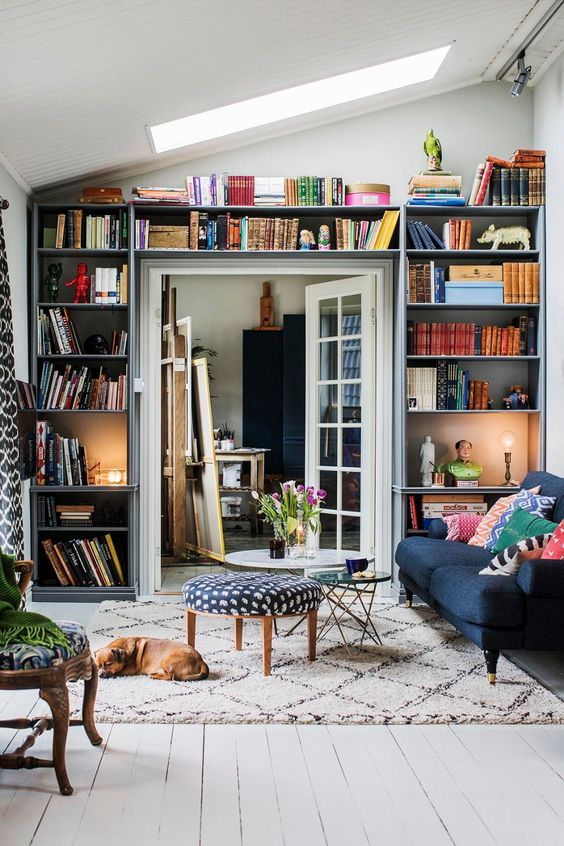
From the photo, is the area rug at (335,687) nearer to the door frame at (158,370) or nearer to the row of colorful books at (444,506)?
the row of colorful books at (444,506)

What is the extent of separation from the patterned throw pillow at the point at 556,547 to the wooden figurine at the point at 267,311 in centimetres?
575

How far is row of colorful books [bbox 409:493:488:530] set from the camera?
21.1ft

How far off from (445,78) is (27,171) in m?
2.85

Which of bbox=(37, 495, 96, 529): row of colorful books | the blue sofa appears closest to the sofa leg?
the blue sofa

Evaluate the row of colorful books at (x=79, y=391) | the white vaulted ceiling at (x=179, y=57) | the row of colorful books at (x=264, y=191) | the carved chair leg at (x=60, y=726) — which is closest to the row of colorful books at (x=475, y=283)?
the row of colorful books at (x=264, y=191)

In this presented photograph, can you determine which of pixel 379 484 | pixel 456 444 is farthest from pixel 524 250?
pixel 379 484

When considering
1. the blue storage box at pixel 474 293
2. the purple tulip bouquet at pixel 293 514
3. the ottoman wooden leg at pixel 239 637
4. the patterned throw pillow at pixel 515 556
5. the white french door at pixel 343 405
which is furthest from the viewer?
the white french door at pixel 343 405

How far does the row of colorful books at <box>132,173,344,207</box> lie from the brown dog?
319cm

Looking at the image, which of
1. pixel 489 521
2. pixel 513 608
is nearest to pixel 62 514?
pixel 489 521

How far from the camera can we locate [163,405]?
8180mm

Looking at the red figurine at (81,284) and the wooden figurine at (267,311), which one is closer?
the red figurine at (81,284)

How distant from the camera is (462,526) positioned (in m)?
5.95

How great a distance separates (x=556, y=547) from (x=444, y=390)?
228cm

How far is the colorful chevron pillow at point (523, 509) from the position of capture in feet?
17.3
